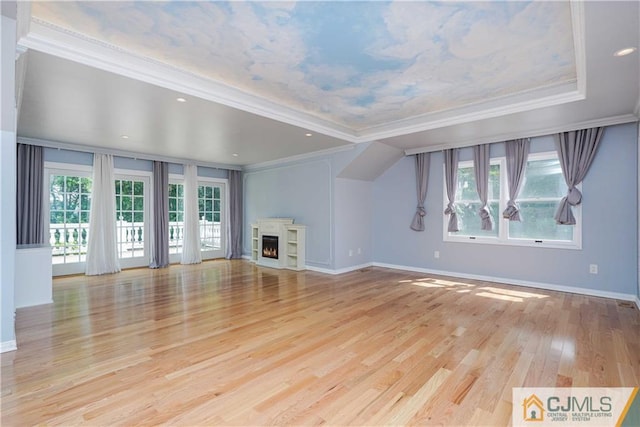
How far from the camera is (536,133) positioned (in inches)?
190

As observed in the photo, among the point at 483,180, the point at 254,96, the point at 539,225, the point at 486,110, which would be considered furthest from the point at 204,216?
the point at 539,225

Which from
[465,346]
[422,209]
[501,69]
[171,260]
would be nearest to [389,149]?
[422,209]

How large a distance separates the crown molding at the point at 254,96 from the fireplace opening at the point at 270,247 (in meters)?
2.87

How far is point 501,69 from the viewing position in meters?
3.21

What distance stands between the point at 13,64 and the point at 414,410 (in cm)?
374

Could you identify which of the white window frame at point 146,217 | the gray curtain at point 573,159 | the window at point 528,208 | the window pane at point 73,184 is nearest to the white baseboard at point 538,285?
the window at point 528,208

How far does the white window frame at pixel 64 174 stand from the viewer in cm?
564

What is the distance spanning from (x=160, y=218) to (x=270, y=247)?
249cm

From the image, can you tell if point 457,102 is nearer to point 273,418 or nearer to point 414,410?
point 414,410

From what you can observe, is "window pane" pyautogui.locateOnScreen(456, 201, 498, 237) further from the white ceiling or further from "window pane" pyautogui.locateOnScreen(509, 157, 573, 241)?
the white ceiling

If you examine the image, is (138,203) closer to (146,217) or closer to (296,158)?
(146,217)

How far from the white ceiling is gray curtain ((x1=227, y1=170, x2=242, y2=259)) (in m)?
3.26

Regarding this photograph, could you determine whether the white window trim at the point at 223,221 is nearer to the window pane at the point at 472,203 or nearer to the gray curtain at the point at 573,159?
the window pane at the point at 472,203

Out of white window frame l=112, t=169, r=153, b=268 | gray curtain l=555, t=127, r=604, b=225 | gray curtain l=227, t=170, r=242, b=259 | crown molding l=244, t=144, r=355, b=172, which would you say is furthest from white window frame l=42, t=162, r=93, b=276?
gray curtain l=555, t=127, r=604, b=225
